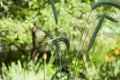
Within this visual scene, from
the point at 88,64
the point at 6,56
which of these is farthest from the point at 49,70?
the point at 6,56

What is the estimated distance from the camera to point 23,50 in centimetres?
577

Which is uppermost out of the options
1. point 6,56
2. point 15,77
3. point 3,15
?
point 3,15

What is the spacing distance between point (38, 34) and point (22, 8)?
1.84m

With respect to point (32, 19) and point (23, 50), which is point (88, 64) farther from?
point (32, 19)

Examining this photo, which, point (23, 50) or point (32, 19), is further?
point (23, 50)

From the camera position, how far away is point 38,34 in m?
6.41

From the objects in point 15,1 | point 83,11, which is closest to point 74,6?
point 83,11

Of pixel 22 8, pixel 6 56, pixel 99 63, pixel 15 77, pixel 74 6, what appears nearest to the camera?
pixel 15 77

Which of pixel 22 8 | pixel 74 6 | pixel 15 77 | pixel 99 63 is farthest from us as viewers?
pixel 99 63

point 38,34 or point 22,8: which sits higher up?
point 22,8

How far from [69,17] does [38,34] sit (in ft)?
7.42

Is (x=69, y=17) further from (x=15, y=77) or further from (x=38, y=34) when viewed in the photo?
(x=38, y=34)

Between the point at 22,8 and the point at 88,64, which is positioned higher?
the point at 22,8

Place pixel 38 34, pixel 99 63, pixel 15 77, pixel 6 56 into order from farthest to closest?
pixel 38 34
pixel 6 56
pixel 99 63
pixel 15 77
